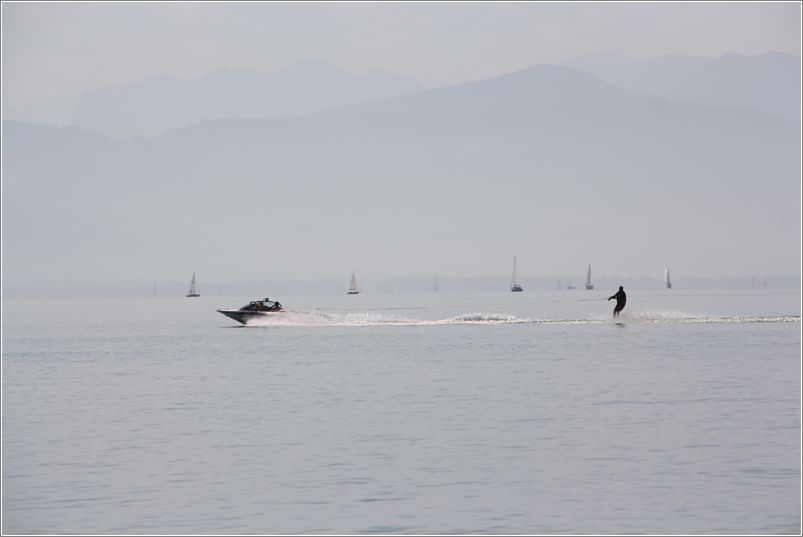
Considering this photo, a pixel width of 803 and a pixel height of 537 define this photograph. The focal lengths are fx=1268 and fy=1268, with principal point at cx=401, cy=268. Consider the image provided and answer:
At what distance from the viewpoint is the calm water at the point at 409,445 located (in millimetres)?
28328

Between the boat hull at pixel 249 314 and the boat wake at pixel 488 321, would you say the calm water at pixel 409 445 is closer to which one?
the boat hull at pixel 249 314

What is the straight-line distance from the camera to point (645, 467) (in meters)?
33.3

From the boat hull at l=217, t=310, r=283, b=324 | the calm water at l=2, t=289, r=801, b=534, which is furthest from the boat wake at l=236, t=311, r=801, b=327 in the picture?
the calm water at l=2, t=289, r=801, b=534

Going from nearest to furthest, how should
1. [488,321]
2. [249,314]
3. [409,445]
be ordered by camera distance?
[409,445] < [249,314] < [488,321]

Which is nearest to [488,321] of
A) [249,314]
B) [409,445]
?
[249,314]

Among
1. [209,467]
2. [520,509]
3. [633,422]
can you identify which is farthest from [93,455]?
[633,422]

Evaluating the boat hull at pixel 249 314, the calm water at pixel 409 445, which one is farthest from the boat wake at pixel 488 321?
the calm water at pixel 409 445

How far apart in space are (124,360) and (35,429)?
119 ft

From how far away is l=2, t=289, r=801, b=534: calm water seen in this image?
28328mm

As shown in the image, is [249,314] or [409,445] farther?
[249,314]

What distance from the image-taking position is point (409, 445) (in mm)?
37469

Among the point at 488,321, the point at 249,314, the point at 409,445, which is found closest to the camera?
the point at 409,445

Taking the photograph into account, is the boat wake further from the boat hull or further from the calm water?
the calm water

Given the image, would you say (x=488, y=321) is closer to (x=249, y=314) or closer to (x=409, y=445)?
(x=249, y=314)
